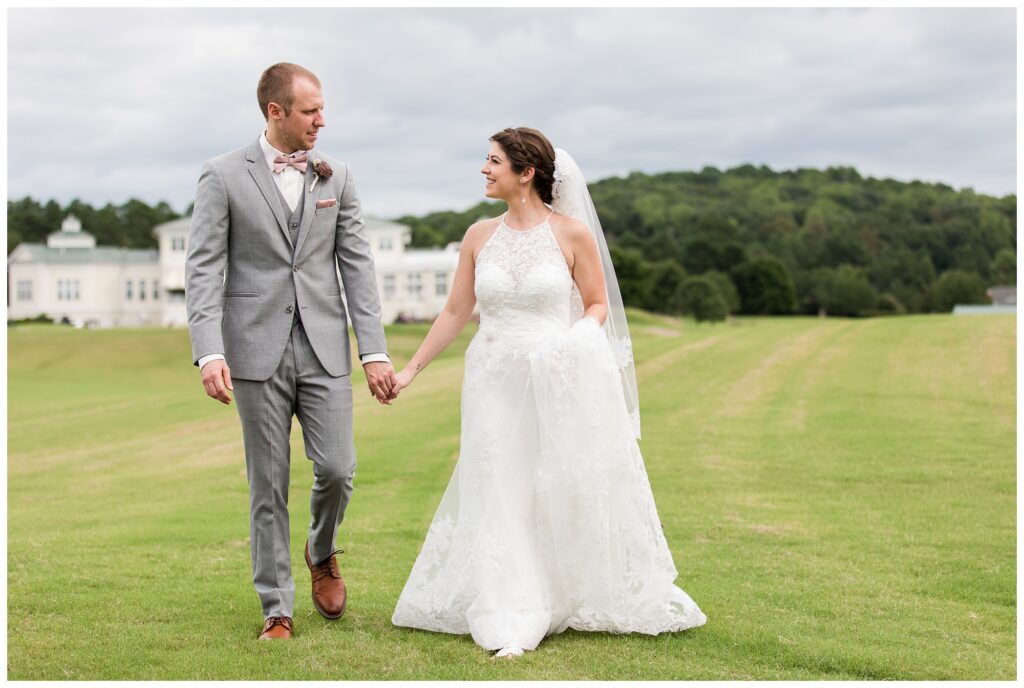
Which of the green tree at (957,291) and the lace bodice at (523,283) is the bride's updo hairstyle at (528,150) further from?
the green tree at (957,291)

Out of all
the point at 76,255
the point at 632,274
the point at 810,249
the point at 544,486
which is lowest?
the point at 632,274

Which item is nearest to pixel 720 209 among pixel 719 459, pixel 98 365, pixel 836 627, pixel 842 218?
pixel 842 218

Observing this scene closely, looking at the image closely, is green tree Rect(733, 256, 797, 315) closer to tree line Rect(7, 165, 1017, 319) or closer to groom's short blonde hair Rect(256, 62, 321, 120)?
tree line Rect(7, 165, 1017, 319)

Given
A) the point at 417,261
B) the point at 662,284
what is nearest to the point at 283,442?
the point at 417,261

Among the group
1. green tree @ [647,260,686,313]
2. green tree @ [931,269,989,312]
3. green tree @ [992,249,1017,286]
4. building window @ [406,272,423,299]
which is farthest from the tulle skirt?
green tree @ [992,249,1017,286]

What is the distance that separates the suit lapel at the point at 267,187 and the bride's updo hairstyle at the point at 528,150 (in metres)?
1.25

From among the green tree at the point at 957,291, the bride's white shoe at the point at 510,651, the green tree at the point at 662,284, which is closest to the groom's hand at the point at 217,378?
the bride's white shoe at the point at 510,651

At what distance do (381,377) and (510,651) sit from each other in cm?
157

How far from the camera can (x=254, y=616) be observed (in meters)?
6.55

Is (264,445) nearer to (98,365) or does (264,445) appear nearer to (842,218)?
(98,365)

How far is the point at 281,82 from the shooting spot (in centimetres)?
Answer: 595

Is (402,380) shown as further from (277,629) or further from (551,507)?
(277,629)

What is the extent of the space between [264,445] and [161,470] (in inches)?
447

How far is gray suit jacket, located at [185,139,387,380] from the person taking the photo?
5.93 metres
